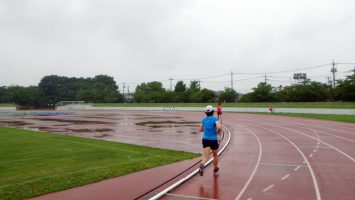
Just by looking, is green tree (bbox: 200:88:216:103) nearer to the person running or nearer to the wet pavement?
the wet pavement

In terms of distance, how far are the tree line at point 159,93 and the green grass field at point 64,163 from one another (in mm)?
45729

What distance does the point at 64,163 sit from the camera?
11039mm

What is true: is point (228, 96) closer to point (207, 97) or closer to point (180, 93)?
point (207, 97)

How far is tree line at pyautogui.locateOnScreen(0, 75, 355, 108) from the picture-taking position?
61534mm

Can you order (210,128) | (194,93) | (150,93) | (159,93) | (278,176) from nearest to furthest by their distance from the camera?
1. (210,128)
2. (278,176)
3. (194,93)
4. (159,93)
5. (150,93)

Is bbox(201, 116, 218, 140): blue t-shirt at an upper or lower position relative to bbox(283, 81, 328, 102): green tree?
lower

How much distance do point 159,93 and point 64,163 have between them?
7437 centimetres

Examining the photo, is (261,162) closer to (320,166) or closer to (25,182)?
(320,166)

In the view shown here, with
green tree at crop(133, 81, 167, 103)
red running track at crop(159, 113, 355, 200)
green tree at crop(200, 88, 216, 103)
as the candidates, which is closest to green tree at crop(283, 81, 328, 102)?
green tree at crop(200, 88, 216, 103)

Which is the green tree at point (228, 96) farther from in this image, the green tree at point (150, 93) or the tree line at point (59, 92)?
the tree line at point (59, 92)

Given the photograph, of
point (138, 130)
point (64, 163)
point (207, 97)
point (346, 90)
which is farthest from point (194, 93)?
point (64, 163)

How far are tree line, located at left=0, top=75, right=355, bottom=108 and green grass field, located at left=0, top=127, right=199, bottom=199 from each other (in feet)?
150

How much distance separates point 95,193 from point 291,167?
6171 millimetres

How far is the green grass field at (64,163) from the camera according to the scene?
320 inches
